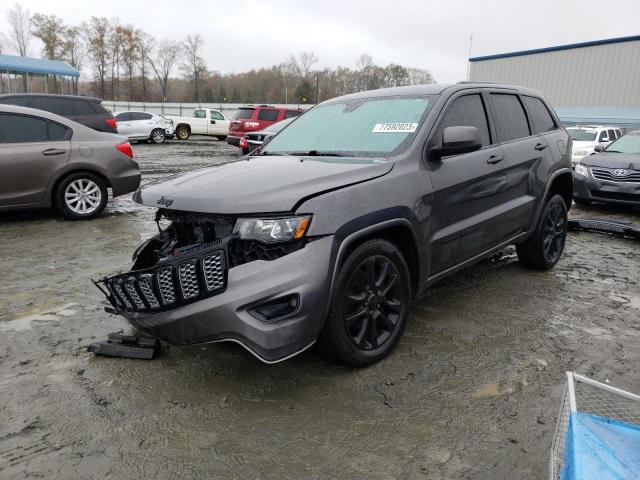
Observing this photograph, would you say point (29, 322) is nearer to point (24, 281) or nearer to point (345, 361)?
point (24, 281)

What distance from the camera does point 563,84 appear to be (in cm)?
2858

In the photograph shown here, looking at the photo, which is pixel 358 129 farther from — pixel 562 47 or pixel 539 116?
pixel 562 47

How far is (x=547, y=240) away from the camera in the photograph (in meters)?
4.96

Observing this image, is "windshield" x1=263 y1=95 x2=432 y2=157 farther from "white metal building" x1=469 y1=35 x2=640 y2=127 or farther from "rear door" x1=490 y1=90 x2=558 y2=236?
"white metal building" x1=469 y1=35 x2=640 y2=127

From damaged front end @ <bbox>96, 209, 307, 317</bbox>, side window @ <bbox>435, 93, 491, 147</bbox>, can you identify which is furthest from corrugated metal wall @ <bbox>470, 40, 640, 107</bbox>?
damaged front end @ <bbox>96, 209, 307, 317</bbox>

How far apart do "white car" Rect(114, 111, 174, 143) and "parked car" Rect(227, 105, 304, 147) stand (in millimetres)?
4277

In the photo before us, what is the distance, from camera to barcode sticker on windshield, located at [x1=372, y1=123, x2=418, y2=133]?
11.3 ft

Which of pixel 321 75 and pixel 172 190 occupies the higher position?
pixel 321 75

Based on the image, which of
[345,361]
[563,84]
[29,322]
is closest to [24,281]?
[29,322]

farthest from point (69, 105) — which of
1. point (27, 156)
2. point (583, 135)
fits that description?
point (583, 135)

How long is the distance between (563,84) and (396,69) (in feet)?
226

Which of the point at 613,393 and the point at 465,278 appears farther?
the point at 465,278

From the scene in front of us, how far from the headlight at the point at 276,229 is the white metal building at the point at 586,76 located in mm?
28145

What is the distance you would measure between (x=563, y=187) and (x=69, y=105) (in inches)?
392
